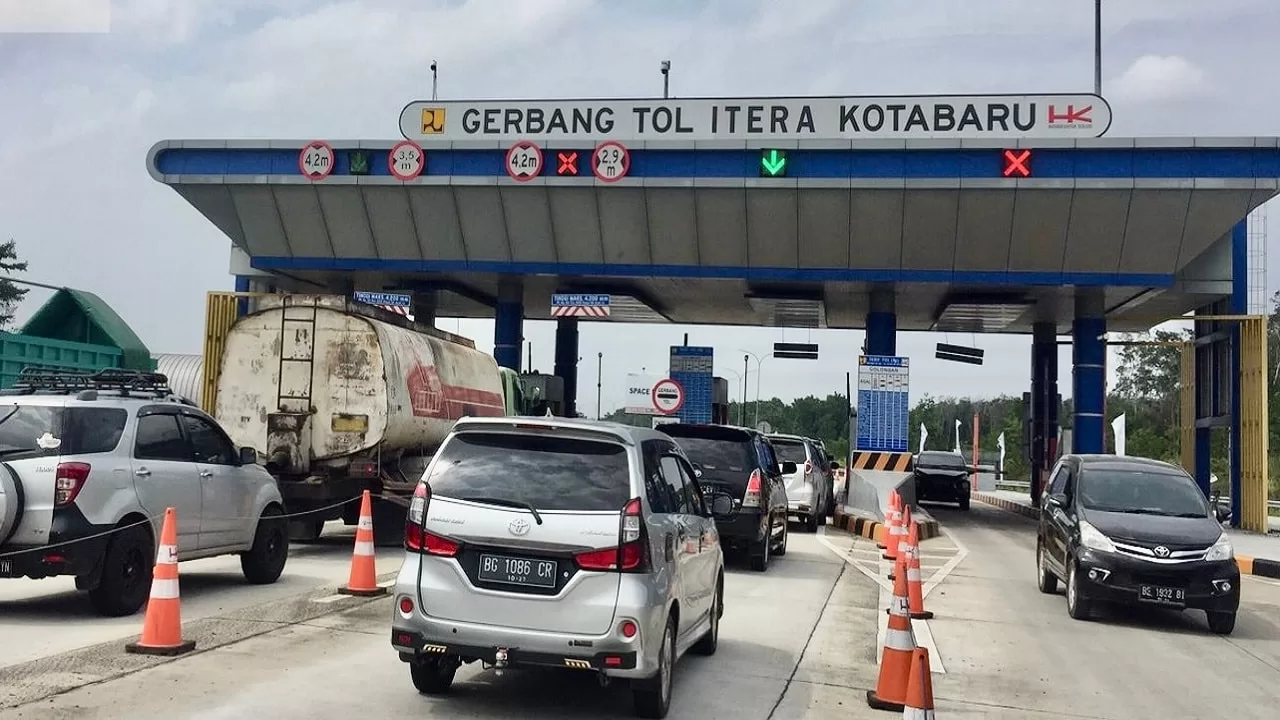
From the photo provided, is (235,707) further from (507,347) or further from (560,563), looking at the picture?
(507,347)

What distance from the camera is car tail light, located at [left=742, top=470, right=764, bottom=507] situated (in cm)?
1497

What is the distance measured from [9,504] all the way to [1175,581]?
1048 centimetres

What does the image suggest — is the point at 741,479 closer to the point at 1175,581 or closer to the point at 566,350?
the point at 1175,581

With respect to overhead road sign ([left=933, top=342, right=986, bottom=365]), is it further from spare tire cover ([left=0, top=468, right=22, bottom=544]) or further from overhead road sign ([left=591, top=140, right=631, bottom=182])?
spare tire cover ([left=0, top=468, right=22, bottom=544])

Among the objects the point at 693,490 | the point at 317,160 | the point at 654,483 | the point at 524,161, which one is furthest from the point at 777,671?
the point at 317,160

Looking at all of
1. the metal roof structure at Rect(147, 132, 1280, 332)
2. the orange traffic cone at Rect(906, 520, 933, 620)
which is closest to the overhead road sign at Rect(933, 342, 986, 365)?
the metal roof structure at Rect(147, 132, 1280, 332)

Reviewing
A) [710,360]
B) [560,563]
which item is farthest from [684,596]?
[710,360]

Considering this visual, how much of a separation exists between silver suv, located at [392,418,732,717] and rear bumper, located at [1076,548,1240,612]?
628 centimetres

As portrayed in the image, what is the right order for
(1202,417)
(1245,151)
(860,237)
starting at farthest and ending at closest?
1. (1202,417)
2. (860,237)
3. (1245,151)

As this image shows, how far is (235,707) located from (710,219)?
19.8m

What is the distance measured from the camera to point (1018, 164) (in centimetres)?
2334

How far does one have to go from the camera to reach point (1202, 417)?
28.1 metres

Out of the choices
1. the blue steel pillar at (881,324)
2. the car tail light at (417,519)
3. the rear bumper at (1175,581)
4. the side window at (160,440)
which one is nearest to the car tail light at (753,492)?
the rear bumper at (1175,581)

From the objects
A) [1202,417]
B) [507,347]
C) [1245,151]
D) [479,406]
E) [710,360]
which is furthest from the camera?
[710,360]
